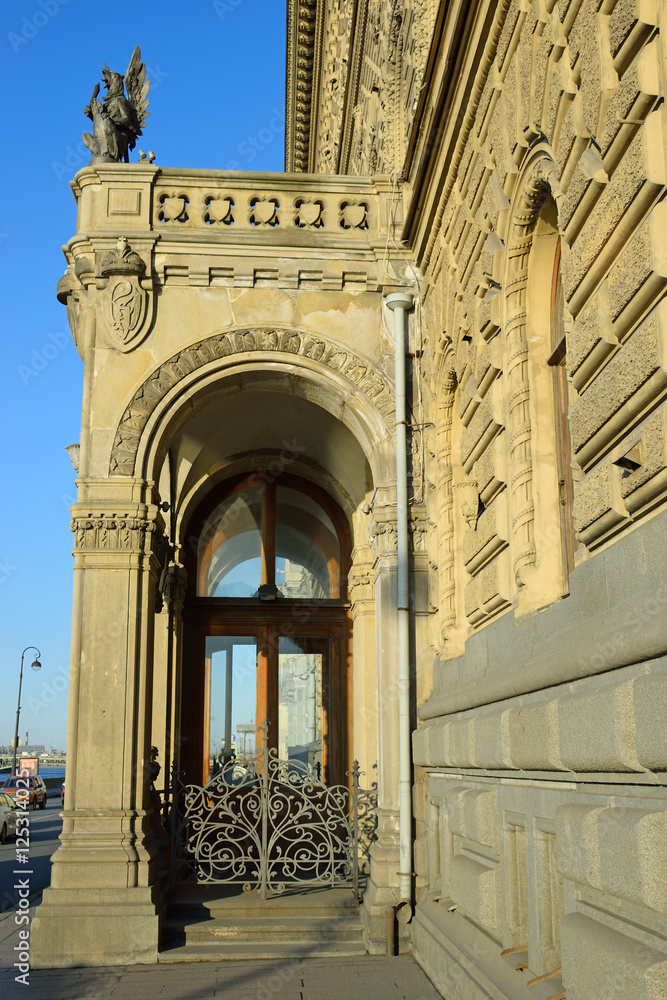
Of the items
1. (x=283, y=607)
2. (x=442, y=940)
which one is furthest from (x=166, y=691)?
(x=442, y=940)

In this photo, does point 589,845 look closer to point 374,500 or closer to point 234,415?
point 374,500

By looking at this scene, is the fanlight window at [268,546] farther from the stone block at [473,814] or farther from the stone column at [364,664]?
the stone block at [473,814]

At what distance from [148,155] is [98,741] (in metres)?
6.26

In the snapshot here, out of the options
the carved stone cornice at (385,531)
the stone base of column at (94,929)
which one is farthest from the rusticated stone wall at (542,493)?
the stone base of column at (94,929)

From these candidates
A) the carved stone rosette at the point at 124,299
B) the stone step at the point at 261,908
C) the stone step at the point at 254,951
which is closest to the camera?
the stone step at the point at 254,951

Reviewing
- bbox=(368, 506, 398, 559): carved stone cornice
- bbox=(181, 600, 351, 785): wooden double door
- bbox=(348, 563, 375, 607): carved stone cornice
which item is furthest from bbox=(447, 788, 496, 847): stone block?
bbox=(181, 600, 351, 785): wooden double door

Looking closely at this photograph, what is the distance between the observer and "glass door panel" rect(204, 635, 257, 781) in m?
13.9

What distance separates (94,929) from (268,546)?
6.70 m

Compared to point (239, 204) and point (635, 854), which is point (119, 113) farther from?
point (635, 854)

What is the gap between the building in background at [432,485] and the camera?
15.0 feet

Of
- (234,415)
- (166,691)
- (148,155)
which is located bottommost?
(166,691)

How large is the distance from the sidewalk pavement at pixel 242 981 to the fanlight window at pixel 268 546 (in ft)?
20.2

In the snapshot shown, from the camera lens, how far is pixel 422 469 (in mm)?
10391

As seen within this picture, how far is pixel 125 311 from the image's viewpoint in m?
10.6
